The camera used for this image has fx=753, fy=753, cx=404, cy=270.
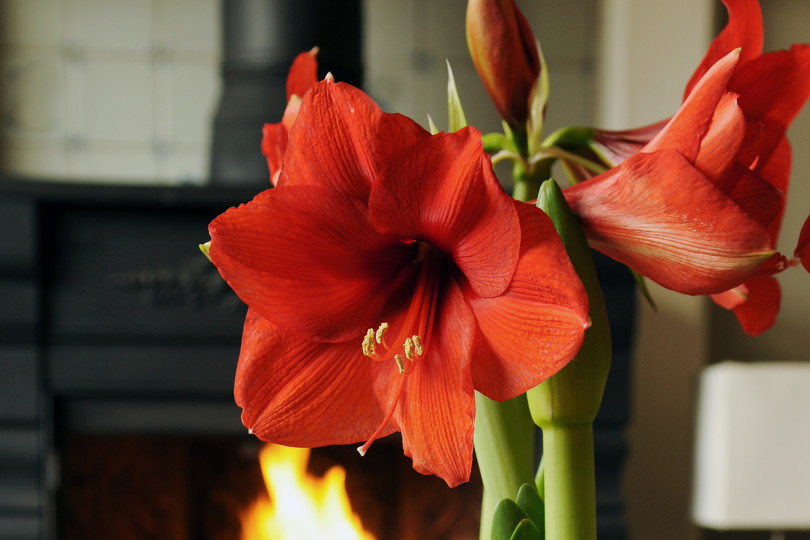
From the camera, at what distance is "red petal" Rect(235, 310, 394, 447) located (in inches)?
7.8

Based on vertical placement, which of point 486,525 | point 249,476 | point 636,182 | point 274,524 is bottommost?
point 249,476

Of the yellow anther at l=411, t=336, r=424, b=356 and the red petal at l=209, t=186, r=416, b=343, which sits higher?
the red petal at l=209, t=186, r=416, b=343

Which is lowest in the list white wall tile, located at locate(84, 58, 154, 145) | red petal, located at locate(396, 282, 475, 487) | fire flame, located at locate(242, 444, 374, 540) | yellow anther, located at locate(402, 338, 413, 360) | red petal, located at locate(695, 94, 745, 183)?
fire flame, located at locate(242, 444, 374, 540)

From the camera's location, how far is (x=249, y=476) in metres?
1.38

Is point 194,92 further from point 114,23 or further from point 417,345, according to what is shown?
point 417,345

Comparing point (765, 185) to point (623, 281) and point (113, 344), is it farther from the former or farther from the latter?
point (113, 344)

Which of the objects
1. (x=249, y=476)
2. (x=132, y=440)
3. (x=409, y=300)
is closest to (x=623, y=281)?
(x=249, y=476)

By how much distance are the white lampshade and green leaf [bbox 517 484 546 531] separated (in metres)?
1.02

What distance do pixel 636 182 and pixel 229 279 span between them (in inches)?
4.0

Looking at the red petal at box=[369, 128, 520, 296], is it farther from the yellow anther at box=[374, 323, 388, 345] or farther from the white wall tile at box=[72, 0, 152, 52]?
the white wall tile at box=[72, 0, 152, 52]

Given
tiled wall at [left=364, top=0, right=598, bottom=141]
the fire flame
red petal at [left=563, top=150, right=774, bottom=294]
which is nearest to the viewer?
red petal at [left=563, top=150, right=774, bottom=294]

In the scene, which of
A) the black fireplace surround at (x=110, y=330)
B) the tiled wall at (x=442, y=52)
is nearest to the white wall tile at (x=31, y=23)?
the black fireplace surround at (x=110, y=330)

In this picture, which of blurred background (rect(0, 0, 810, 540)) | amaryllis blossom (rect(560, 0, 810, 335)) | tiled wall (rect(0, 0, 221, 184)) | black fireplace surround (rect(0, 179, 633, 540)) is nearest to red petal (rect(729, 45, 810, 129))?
amaryllis blossom (rect(560, 0, 810, 335))

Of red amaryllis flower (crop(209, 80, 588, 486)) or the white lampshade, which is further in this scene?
the white lampshade
